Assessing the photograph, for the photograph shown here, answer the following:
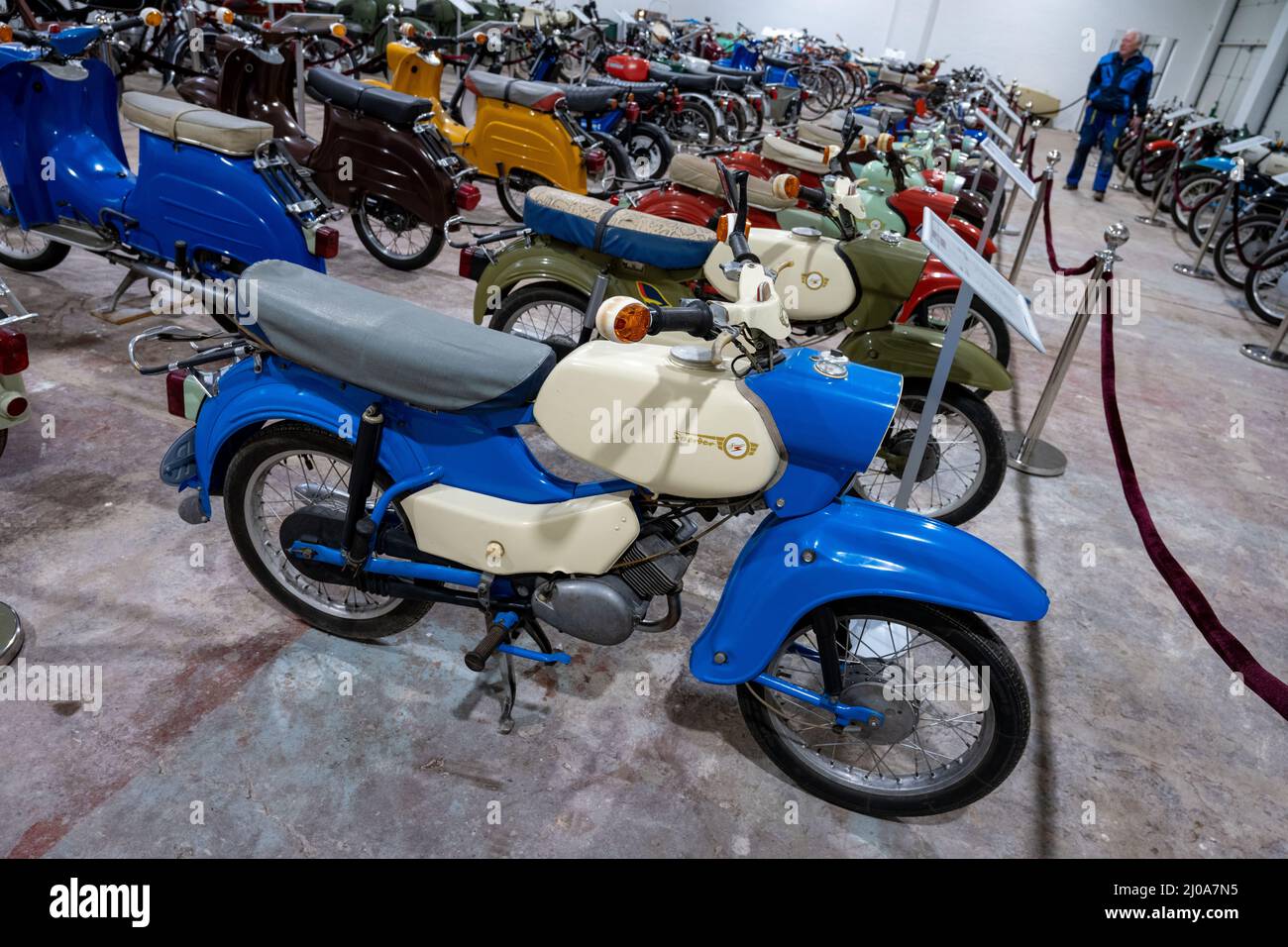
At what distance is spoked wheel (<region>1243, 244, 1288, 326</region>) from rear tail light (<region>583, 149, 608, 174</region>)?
4806 mm

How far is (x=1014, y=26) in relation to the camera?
17484 millimetres

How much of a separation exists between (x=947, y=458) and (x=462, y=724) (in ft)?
7.56

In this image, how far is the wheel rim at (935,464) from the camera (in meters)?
2.91

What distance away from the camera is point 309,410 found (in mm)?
1917

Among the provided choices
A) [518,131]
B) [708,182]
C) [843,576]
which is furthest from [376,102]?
[843,576]

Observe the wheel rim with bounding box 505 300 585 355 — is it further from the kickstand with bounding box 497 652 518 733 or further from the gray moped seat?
the kickstand with bounding box 497 652 518 733

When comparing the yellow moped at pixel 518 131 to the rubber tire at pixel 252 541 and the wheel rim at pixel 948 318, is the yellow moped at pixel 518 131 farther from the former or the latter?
the rubber tire at pixel 252 541

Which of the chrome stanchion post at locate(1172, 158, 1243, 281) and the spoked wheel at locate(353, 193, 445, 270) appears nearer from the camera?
the spoked wheel at locate(353, 193, 445, 270)

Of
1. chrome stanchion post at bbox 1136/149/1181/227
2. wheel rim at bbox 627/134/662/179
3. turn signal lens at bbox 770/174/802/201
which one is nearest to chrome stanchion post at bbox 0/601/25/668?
turn signal lens at bbox 770/174/802/201

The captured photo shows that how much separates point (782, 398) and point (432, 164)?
3407 millimetres

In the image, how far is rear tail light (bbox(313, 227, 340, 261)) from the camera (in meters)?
3.55
